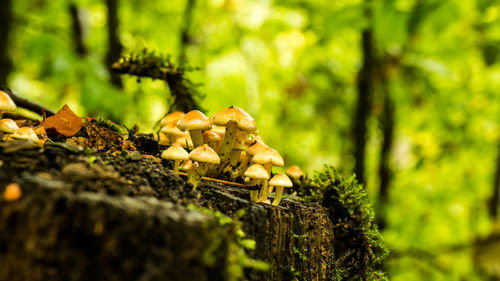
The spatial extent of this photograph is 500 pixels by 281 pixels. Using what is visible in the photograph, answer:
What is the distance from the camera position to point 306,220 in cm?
173

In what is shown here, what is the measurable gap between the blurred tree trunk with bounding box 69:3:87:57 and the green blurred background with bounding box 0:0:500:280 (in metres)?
0.03

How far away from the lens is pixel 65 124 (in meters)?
1.90

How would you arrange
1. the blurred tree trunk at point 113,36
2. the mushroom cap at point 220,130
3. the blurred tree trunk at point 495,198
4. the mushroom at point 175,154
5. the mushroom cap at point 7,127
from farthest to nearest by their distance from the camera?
the blurred tree trunk at point 495,198 → the blurred tree trunk at point 113,36 → the mushroom cap at point 220,130 → the mushroom at point 175,154 → the mushroom cap at point 7,127

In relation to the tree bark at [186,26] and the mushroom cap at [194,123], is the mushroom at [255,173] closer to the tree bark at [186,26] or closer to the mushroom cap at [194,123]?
the mushroom cap at [194,123]

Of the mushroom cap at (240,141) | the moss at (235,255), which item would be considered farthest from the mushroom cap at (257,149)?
the moss at (235,255)

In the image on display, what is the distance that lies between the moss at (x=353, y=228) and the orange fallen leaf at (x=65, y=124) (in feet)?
5.24

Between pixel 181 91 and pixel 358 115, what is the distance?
2450 mm

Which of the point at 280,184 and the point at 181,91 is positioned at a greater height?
the point at 181,91

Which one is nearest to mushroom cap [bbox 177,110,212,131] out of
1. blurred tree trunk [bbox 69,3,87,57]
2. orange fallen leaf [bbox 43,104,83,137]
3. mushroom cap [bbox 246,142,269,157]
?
mushroom cap [bbox 246,142,269,157]

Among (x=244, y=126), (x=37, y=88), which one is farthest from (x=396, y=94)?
(x=37, y=88)

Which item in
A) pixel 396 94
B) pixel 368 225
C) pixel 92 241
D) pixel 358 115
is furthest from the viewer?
pixel 396 94

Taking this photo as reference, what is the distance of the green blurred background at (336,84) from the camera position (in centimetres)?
491

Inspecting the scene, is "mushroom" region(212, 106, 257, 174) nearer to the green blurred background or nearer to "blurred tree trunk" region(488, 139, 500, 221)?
the green blurred background

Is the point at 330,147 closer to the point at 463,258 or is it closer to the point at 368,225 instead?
the point at 463,258
